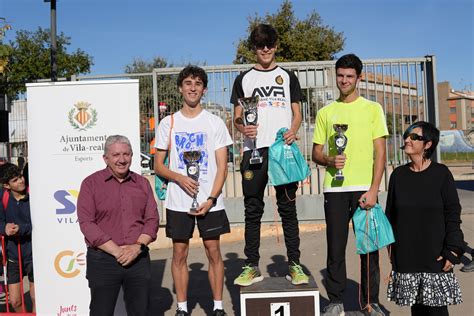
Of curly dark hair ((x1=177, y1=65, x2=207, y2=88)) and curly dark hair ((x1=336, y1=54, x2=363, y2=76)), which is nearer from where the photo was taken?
curly dark hair ((x1=336, y1=54, x2=363, y2=76))

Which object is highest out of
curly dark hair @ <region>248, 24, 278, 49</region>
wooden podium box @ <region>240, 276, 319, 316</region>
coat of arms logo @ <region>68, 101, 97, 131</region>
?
curly dark hair @ <region>248, 24, 278, 49</region>

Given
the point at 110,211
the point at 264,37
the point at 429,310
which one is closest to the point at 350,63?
the point at 264,37

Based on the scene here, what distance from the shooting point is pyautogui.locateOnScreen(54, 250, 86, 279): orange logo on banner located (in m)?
4.71

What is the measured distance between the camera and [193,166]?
420cm

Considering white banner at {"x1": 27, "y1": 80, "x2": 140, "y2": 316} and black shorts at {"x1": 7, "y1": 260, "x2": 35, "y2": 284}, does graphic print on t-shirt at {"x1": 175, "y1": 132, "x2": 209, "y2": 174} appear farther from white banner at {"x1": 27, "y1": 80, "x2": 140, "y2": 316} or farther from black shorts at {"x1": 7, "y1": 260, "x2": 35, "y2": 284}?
black shorts at {"x1": 7, "y1": 260, "x2": 35, "y2": 284}

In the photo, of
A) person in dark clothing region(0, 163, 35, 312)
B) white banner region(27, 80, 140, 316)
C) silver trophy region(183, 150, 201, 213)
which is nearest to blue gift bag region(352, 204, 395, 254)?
silver trophy region(183, 150, 201, 213)

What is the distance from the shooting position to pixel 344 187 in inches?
163

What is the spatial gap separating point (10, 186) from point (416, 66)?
7.33m

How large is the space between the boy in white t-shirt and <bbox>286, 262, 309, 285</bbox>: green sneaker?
63 cm

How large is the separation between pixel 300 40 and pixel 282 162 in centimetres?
2061

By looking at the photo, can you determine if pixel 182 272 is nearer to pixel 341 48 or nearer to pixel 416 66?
pixel 416 66

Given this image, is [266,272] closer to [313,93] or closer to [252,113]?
[252,113]

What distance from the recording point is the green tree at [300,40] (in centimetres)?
2373

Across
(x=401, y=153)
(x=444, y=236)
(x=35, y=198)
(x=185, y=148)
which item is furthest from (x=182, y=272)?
(x=401, y=153)
